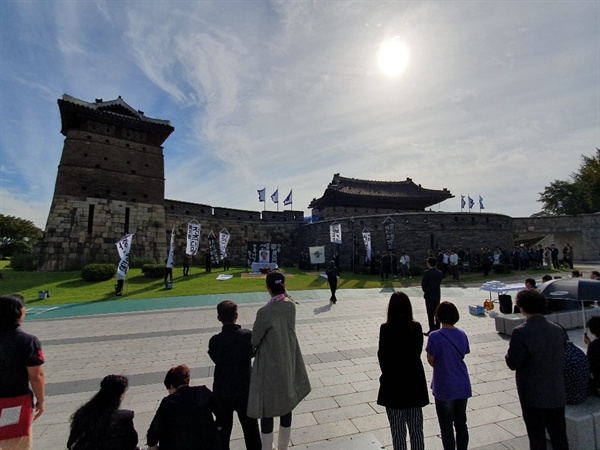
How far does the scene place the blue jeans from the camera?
8.46 feet

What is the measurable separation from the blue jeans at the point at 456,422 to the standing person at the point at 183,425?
197 centimetres

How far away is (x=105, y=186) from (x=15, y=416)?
22489mm

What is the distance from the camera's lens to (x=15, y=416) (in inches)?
95.6

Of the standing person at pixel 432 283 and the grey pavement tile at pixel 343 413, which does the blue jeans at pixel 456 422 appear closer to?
the grey pavement tile at pixel 343 413

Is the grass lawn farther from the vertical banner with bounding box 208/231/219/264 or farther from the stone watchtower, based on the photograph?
the vertical banner with bounding box 208/231/219/264

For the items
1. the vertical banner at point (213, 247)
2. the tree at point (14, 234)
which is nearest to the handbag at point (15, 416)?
the vertical banner at point (213, 247)

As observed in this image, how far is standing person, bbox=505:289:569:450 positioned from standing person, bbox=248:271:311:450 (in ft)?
6.27

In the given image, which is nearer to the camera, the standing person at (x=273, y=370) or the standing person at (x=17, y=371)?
the standing person at (x=17, y=371)

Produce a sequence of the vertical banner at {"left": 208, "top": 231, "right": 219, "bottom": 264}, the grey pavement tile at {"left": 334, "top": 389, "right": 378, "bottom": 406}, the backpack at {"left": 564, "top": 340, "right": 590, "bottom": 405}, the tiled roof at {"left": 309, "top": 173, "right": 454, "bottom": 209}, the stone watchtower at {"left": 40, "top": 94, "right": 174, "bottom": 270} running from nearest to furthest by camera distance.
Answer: the backpack at {"left": 564, "top": 340, "right": 590, "bottom": 405}, the grey pavement tile at {"left": 334, "top": 389, "right": 378, "bottom": 406}, the stone watchtower at {"left": 40, "top": 94, "right": 174, "bottom": 270}, the vertical banner at {"left": 208, "top": 231, "right": 219, "bottom": 264}, the tiled roof at {"left": 309, "top": 173, "right": 454, "bottom": 209}

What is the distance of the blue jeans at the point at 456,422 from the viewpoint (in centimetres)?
258

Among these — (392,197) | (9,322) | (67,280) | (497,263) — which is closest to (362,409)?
(9,322)

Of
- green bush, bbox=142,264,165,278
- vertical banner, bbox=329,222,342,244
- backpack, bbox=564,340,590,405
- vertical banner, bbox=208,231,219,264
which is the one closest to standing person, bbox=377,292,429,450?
backpack, bbox=564,340,590,405

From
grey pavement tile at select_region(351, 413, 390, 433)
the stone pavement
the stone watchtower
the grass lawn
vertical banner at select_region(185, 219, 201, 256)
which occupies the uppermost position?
the stone watchtower

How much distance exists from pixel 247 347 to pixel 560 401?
2691 mm
